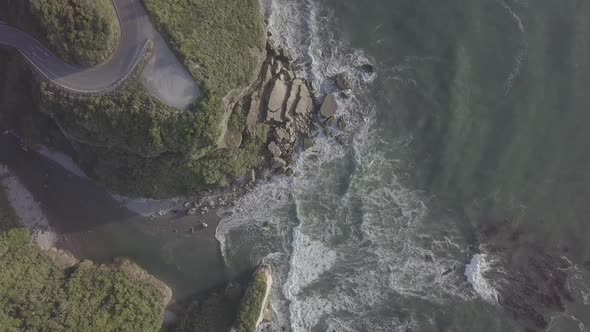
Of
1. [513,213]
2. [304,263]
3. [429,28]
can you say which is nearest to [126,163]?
[304,263]

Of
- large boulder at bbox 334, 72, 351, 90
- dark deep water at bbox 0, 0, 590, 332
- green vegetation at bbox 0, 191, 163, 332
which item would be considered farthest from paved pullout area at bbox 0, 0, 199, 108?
green vegetation at bbox 0, 191, 163, 332

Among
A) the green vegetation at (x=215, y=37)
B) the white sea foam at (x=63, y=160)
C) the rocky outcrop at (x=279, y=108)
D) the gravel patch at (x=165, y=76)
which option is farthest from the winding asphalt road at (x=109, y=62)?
the rocky outcrop at (x=279, y=108)

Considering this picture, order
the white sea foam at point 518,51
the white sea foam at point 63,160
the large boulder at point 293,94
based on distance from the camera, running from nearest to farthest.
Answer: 1. the large boulder at point 293,94
2. the white sea foam at point 518,51
3. the white sea foam at point 63,160

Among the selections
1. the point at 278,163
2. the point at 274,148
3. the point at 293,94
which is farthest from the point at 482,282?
the point at 293,94

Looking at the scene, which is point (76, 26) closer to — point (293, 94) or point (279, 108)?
point (279, 108)

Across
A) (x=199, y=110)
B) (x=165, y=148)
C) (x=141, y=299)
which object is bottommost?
(x=141, y=299)

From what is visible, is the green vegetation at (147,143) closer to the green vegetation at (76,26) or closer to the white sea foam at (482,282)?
the green vegetation at (76,26)

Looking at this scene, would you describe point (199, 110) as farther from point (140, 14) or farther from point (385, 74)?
point (385, 74)
